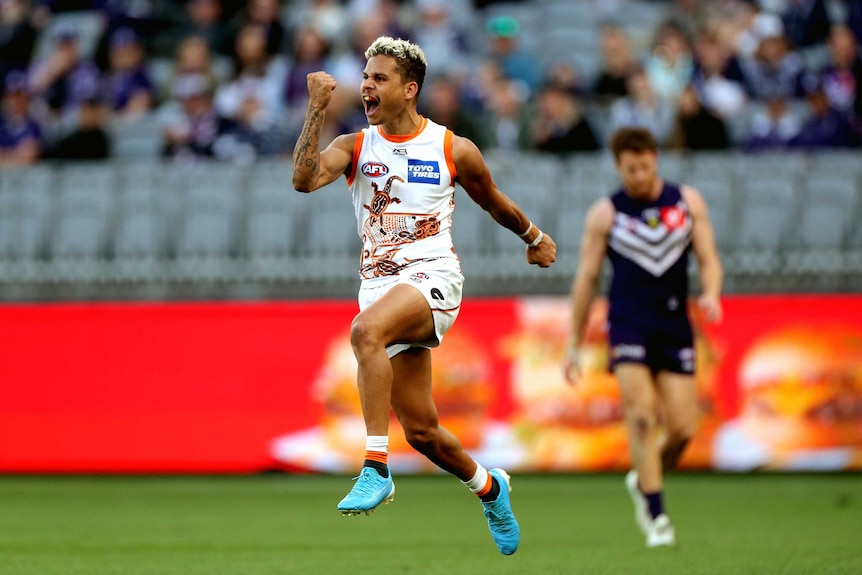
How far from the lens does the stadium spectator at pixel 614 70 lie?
561 inches

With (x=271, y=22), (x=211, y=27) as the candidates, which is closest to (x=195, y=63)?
(x=271, y=22)

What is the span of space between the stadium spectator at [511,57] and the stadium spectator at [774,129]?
8.91ft

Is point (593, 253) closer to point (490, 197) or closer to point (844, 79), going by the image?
point (490, 197)

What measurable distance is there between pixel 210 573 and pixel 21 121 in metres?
9.35

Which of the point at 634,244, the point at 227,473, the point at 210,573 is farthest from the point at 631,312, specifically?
the point at 227,473

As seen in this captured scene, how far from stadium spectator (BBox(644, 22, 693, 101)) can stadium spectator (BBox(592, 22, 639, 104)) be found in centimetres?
43

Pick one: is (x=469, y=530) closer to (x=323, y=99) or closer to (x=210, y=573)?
(x=210, y=573)

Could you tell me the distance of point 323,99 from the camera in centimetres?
586

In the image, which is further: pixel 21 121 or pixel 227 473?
pixel 21 121

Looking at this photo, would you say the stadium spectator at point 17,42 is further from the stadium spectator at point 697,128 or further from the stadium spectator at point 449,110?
the stadium spectator at point 697,128

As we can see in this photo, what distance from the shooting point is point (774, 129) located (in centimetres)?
1354

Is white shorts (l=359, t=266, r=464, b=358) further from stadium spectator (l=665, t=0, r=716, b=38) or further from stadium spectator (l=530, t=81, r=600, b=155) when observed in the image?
stadium spectator (l=665, t=0, r=716, b=38)

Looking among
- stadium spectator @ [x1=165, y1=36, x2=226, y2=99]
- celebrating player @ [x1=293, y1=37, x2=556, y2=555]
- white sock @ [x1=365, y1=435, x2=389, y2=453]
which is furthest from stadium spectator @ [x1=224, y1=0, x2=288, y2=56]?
white sock @ [x1=365, y1=435, x2=389, y2=453]

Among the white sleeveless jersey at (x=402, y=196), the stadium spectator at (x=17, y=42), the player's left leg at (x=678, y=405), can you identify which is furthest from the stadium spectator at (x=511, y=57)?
the white sleeveless jersey at (x=402, y=196)
